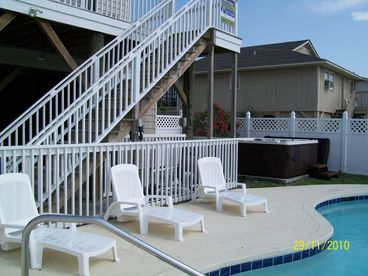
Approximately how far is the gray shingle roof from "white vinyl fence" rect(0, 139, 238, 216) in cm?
1187

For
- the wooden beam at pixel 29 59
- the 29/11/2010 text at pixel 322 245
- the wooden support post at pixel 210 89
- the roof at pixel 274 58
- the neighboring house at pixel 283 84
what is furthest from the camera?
the roof at pixel 274 58

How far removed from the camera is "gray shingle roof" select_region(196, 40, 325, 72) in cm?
2020

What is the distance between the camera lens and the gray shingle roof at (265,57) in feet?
66.3

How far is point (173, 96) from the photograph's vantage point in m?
24.6

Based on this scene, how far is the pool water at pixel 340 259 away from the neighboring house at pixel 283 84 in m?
Result: 12.2

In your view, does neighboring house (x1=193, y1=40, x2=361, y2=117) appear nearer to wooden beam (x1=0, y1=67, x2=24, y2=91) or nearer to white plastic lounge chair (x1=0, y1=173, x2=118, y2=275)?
wooden beam (x1=0, y1=67, x2=24, y2=91)

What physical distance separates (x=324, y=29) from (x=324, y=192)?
17.7 metres

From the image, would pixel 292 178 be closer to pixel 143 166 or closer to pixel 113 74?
pixel 143 166

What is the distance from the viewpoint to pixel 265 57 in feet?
71.8

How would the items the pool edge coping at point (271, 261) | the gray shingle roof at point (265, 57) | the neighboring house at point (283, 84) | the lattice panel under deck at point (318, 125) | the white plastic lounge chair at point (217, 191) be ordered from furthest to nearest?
the gray shingle roof at point (265, 57)
the neighboring house at point (283, 84)
the lattice panel under deck at point (318, 125)
the white plastic lounge chair at point (217, 191)
the pool edge coping at point (271, 261)

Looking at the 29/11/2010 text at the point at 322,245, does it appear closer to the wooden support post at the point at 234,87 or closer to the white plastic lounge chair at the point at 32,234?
the white plastic lounge chair at the point at 32,234

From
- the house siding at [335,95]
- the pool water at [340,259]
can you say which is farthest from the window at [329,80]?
the pool water at [340,259]

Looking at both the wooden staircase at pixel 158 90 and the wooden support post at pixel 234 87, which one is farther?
the wooden support post at pixel 234 87

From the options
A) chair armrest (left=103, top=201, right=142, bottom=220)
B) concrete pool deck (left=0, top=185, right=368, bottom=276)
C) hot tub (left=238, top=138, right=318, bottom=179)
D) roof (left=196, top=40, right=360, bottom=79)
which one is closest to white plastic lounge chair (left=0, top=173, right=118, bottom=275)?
concrete pool deck (left=0, top=185, right=368, bottom=276)
